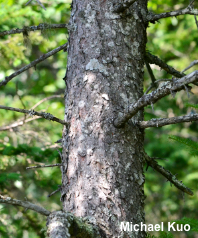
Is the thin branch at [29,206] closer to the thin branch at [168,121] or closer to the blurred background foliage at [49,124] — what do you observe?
the blurred background foliage at [49,124]

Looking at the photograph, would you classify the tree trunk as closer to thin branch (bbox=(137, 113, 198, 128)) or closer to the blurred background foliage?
thin branch (bbox=(137, 113, 198, 128))

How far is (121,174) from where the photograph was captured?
176cm

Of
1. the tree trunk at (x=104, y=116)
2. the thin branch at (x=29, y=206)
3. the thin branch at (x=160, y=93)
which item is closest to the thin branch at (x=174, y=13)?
the tree trunk at (x=104, y=116)

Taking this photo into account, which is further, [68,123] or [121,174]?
[68,123]

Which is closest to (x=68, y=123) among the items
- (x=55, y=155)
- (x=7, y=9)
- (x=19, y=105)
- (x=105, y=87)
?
(x=105, y=87)

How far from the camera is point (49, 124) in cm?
609

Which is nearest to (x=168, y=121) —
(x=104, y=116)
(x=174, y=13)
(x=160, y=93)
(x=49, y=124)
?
(x=160, y=93)

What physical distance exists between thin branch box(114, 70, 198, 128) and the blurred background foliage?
0.35 feet

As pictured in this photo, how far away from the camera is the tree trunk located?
5.62 ft

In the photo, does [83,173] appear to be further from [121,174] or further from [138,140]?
[138,140]

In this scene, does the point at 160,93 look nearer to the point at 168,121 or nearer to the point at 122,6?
→ the point at 168,121

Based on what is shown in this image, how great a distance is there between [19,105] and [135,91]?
4.49 meters

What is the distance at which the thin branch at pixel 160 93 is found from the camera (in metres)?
1.32

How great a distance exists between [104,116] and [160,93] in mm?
493
